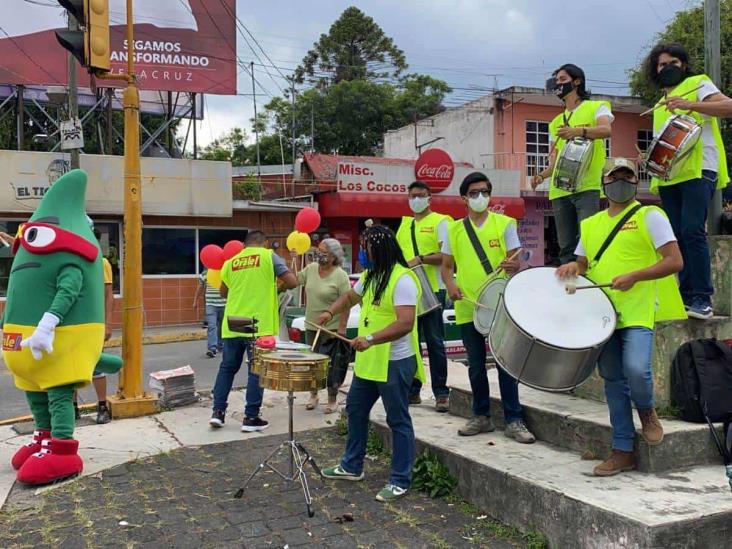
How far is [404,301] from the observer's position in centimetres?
454

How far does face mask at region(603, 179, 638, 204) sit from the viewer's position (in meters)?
4.18

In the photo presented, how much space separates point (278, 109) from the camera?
3806cm

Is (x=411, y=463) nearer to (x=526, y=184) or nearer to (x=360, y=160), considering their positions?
(x=360, y=160)

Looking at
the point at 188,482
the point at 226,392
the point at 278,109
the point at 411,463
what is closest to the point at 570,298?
the point at 411,463

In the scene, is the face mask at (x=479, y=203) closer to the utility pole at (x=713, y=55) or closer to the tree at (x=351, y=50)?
the utility pole at (x=713, y=55)

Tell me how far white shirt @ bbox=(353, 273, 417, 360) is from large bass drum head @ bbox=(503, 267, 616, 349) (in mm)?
668

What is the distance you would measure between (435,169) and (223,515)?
15.3 meters

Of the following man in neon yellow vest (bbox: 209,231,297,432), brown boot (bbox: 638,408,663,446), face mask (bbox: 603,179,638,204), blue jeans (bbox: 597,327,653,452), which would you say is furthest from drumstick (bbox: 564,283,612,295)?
man in neon yellow vest (bbox: 209,231,297,432)

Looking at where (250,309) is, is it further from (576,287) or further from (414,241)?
(576,287)

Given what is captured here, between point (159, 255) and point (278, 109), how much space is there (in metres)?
23.5

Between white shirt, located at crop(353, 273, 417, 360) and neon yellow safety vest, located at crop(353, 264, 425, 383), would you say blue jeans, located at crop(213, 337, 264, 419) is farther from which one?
white shirt, located at crop(353, 273, 417, 360)

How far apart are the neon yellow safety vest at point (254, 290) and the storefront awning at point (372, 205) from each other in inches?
472

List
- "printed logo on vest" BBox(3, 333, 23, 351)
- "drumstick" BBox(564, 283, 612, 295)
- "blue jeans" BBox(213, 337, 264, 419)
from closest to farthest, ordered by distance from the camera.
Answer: "drumstick" BBox(564, 283, 612, 295) → "printed logo on vest" BBox(3, 333, 23, 351) → "blue jeans" BBox(213, 337, 264, 419)

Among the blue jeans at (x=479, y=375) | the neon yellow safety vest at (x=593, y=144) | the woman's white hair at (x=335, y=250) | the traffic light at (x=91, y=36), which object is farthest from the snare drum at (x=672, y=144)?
the traffic light at (x=91, y=36)
